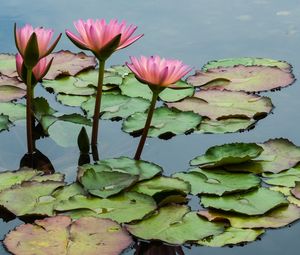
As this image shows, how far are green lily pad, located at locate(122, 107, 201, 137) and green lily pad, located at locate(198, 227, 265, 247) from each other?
56cm

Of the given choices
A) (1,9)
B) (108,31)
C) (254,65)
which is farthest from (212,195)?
(1,9)

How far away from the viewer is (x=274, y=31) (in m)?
3.15

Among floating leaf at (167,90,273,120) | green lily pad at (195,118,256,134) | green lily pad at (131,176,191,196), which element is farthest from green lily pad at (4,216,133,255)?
floating leaf at (167,90,273,120)

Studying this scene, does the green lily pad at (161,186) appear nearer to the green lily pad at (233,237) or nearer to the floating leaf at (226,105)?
the green lily pad at (233,237)


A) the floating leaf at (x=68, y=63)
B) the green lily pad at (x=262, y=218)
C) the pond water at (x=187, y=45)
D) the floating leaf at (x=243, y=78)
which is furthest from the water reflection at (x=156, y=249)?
the floating leaf at (x=68, y=63)

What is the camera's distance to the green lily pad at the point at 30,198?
5.69 ft

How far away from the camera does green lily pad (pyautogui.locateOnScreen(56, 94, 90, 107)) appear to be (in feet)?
7.82

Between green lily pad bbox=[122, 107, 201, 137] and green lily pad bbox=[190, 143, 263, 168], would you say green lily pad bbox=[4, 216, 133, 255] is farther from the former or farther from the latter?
green lily pad bbox=[122, 107, 201, 137]

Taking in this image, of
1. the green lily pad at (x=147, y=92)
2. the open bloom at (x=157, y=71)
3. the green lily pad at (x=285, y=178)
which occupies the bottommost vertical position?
the green lily pad at (x=285, y=178)

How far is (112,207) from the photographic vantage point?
5.70 feet

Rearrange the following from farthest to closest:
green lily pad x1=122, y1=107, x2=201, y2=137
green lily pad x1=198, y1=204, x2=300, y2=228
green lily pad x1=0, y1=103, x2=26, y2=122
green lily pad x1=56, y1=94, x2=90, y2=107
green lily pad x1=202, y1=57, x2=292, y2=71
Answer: green lily pad x1=202, y1=57, x2=292, y2=71
green lily pad x1=56, y1=94, x2=90, y2=107
green lily pad x1=0, y1=103, x2=26, y2=122
green lily pad x1=122, y1=107, x2=201, y2=137
green lily pad x1=198, y1=204, x2=300, y2=228

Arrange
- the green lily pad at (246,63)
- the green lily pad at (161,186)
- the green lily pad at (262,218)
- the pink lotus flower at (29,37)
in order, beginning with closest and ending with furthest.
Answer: the green lily pad at (262,218) → the green lily pad at (161,186) → the pink lotus flower at (29,37) → the green lily pad at (246,63)

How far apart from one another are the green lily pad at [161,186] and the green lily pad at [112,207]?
0.15ft

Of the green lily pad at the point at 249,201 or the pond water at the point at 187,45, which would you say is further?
the pond water at the point at 187,45
